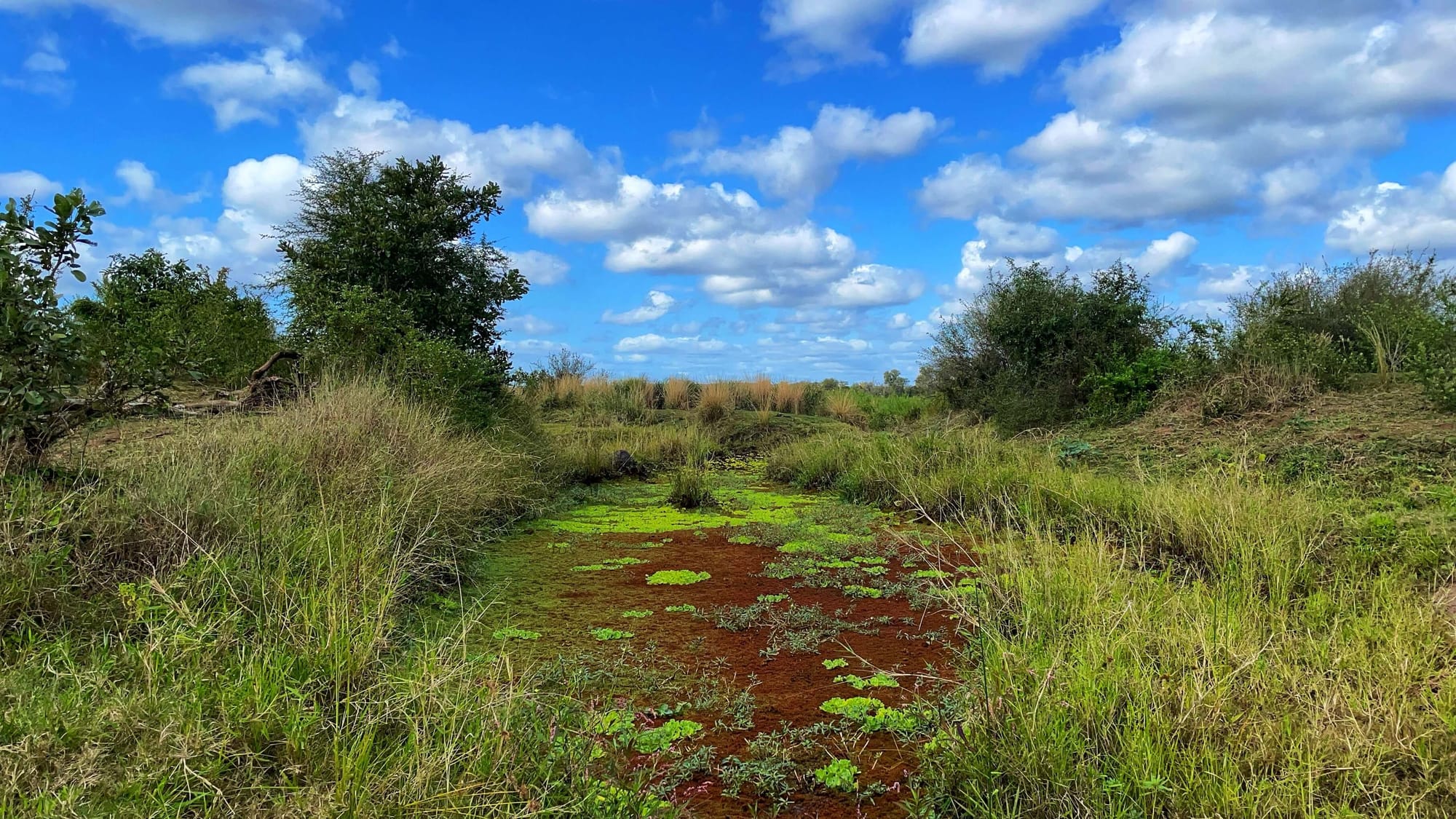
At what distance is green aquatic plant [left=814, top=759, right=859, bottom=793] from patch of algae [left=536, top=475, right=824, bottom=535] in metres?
4.62

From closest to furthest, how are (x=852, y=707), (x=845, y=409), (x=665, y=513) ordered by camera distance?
(x=852, y=707), (x=665, y=513), (x=845, y=409)

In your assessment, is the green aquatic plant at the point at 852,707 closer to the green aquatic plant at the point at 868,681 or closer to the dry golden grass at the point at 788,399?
the green aquatic plant at the point at 868,681

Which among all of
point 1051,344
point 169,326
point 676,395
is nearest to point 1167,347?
point 1051,344

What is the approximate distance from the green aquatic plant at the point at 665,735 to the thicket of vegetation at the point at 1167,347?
27.5 ft

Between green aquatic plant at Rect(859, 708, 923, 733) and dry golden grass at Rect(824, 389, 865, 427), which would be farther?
dry golden grass at Rect(824, 389, 865, 427)

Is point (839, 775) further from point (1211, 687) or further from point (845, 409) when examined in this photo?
point (845, 409)

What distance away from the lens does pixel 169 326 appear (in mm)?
9266

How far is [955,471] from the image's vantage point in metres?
7.78

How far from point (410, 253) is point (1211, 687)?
35.3ft

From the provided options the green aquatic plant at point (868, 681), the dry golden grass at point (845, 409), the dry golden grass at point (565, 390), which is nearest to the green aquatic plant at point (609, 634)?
the green aquatic plant at point (868, 681)

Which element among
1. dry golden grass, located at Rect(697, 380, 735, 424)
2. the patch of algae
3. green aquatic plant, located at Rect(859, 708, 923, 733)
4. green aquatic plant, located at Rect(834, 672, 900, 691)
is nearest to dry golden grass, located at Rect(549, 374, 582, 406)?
dry golden grass, located at Rect(697, 380, 735, 424)

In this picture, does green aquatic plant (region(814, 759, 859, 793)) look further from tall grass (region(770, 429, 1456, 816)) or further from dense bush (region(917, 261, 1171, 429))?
dense bush (region(917, 261, 1171, 429))

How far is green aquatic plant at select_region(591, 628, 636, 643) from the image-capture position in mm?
4191

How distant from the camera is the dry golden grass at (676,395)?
711 inches
